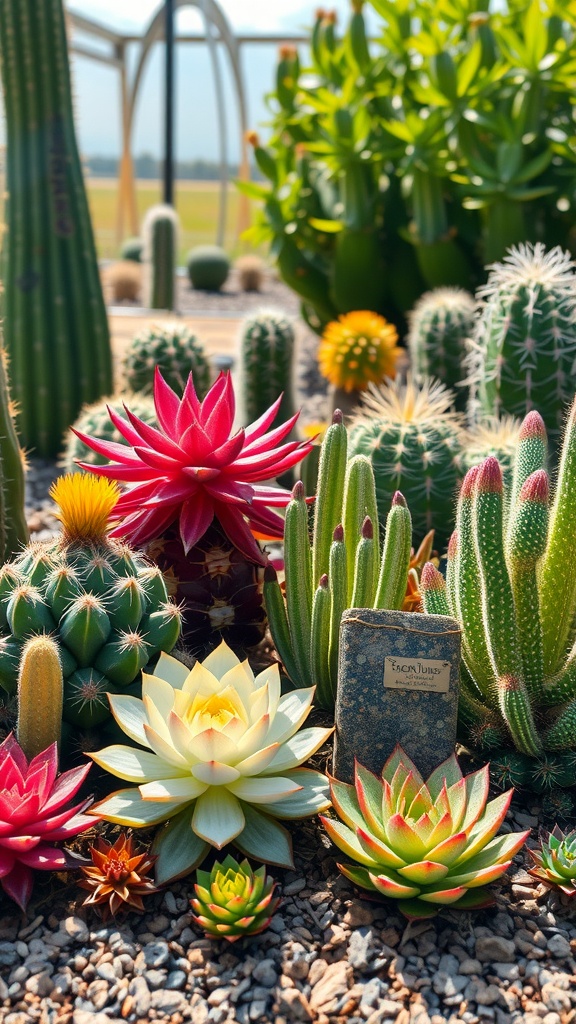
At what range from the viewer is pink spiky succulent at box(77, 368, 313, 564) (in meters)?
2.18

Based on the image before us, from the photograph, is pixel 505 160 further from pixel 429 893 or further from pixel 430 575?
pixel 429 893

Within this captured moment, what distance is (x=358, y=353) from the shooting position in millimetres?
4250

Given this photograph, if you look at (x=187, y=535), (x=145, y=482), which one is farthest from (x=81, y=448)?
(x=187, y=535)

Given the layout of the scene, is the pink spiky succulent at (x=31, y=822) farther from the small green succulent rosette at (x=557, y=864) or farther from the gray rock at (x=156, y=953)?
the small green succulent rosette at (x=557, y=864)

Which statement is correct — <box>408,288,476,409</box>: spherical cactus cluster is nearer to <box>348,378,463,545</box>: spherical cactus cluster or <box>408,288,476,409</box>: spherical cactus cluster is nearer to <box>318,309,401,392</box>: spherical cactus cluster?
<box>318,309,401,392</box>: spherical cactus cluster

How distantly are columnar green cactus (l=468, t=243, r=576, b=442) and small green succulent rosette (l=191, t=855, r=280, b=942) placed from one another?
6.71ft

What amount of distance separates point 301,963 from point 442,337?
3.08m

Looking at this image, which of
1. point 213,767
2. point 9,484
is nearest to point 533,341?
point 9,484

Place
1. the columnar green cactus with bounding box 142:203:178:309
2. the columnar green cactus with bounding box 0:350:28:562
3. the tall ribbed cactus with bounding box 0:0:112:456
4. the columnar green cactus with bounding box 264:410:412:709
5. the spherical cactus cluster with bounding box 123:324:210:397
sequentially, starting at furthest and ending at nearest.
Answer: the columnar green cactus with bounding box 142:203:178:309
the tall ribbed cactus with bounding box 0:0:112:456
the spherical cactus cluster with bounding box 123:324:210:397
the columnar green cactus with bounding box 0:350:28:562
the columnar green cactus with bounding box 264:410:412:709

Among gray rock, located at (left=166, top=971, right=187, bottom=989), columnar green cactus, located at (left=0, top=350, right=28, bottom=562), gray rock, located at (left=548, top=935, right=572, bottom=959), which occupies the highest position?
columnar green cactus, located at (left=0, top=350, right=28, bottom=562)

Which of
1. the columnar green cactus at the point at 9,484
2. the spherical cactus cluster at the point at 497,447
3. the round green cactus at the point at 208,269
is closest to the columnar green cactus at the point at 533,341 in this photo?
the spherical cactus cluster at the point at 497,447

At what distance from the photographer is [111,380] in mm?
4539

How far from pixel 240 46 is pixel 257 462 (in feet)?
41.7

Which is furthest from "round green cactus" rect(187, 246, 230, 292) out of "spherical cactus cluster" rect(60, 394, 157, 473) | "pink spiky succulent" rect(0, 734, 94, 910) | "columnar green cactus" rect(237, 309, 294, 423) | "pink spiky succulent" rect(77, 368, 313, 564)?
"pink spiky succulent" rect(0, 734, 94, 910)
